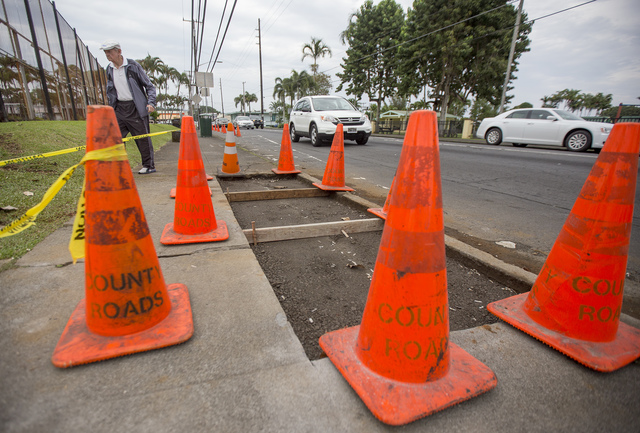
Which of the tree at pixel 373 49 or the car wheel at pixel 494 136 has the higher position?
the tree at pixel 373 49

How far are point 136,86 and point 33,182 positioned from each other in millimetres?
2028

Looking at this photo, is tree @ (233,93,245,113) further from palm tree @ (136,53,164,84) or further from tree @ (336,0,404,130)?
tree @ (336,0,404,130)

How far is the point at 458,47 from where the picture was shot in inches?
957

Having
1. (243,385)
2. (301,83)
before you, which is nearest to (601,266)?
(243,385)

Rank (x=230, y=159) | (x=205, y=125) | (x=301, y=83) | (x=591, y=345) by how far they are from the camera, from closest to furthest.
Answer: (x=591, y=345), (x=230, y=159), (x=205, y=125), (x=301, y=83)

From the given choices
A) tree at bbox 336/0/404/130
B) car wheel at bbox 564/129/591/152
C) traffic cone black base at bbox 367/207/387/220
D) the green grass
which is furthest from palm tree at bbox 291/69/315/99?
traffic cone black base at bbox 367/207/387/220

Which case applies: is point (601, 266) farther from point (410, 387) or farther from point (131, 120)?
point (131, 120)

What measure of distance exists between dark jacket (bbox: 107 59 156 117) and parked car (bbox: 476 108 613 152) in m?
13.7

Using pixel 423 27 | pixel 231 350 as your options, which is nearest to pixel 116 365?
pixel 231 350

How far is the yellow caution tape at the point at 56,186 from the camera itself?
4.48 ft

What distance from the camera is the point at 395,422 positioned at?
1125 millimetres

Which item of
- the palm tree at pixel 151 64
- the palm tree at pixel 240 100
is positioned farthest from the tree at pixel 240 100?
the palm tree at pixel 151 64

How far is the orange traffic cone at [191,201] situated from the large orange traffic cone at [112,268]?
3.78 feet

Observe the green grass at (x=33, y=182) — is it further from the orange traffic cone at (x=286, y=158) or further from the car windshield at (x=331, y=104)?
the car windshield at (x=331, y=104)
